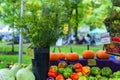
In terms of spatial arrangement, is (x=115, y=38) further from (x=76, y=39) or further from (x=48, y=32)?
(x=76, y=39)

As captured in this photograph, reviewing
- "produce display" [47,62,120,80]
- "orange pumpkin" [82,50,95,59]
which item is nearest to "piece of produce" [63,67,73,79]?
"produce display" [47,62,120,80]

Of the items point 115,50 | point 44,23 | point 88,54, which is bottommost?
point 88,54

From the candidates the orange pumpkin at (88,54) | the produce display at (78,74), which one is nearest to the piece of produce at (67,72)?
the produce display at (78,74)

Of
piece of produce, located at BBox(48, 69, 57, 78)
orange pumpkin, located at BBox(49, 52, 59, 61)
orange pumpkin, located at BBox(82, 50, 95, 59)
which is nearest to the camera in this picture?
piece of produce, located at BBox(48, 69, 57, 78)

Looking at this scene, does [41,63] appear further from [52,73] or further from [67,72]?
[67,72]

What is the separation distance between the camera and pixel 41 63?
125 inches

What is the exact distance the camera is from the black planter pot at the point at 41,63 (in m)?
3.15

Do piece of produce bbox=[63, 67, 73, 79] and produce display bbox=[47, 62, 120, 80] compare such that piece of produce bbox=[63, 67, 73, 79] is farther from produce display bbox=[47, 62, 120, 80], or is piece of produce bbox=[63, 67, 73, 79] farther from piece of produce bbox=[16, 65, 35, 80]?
piece of produce bbox=[16, 65, 35, 80]

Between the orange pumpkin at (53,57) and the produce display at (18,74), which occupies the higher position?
the orange pumpkin at (53,57)

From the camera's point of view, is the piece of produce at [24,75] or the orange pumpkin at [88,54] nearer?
the piece of produce at [24,75]

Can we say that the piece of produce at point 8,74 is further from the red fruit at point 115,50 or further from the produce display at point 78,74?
the red fruit at point 115,50

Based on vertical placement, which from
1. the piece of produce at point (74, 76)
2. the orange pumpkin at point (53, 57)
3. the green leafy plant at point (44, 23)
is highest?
the green leafy plant at point (44, 23)

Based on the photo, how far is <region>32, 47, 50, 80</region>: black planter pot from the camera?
3146 mm

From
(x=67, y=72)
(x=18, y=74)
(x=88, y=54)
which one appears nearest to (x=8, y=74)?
(x=18, y=74)
